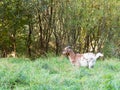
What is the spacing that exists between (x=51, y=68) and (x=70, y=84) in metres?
2.84

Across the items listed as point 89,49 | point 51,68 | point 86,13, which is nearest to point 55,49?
point 89,49

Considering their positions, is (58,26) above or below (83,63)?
below

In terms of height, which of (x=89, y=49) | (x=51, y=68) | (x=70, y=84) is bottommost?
(x=89, y=49)

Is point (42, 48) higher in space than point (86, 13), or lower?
lower

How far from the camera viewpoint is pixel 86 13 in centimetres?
1491

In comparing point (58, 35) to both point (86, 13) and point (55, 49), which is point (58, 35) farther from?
point (86, 13)

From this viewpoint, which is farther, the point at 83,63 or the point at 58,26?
the point at 58,26

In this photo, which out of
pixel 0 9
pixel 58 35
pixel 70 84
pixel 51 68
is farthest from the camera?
pixel 58 35

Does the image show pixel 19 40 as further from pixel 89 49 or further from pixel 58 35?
pixel 89 49

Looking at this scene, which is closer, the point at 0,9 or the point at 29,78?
the point at 29,78

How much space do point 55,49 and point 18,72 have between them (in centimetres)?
936

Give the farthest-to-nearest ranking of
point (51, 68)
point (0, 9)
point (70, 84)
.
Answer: point (0, 9) < point (51, 68) < point (70, 84)

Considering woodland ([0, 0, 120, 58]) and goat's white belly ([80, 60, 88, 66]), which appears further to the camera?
woodland ([0, 0, 120, 58])

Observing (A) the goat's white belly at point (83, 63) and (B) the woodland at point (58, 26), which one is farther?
(B) the woodland at point (58, 26)
